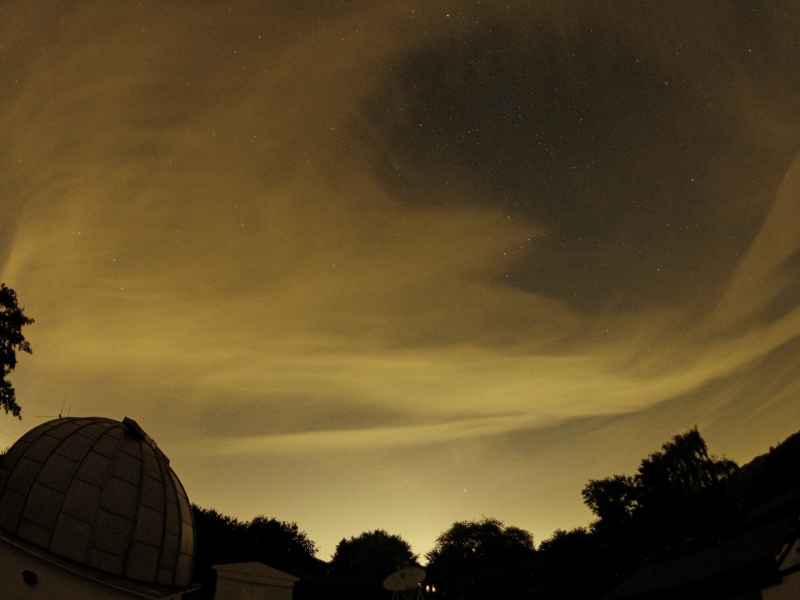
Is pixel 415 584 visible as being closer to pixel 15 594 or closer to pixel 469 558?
pixel 15 594

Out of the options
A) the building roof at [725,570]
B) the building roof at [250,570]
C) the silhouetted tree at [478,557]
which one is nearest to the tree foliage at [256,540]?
the silhouetted tree at [478,557]

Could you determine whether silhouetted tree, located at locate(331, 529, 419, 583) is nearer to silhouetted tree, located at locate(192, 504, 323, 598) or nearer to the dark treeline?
the dark treeline

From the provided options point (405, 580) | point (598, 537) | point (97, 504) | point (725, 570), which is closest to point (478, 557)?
point (598, 537)

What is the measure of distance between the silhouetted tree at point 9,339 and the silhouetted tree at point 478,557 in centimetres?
4253

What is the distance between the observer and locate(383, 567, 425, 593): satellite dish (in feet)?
73.3

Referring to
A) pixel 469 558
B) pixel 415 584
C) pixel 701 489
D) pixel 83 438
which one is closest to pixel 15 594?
pixel 83 438

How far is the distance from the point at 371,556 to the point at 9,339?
171ft

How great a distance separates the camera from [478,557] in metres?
70.1

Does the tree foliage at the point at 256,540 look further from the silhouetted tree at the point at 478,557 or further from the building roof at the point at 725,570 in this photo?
the building roof at the point at 725,570

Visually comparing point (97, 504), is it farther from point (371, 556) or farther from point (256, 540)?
point (371, 556)

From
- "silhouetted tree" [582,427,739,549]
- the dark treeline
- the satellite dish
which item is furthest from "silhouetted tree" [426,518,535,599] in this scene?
the satellite dish

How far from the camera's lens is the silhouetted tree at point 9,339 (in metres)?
24.7

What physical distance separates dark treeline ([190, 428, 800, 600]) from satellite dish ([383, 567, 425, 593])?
13.0 metres

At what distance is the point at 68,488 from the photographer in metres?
10.2
